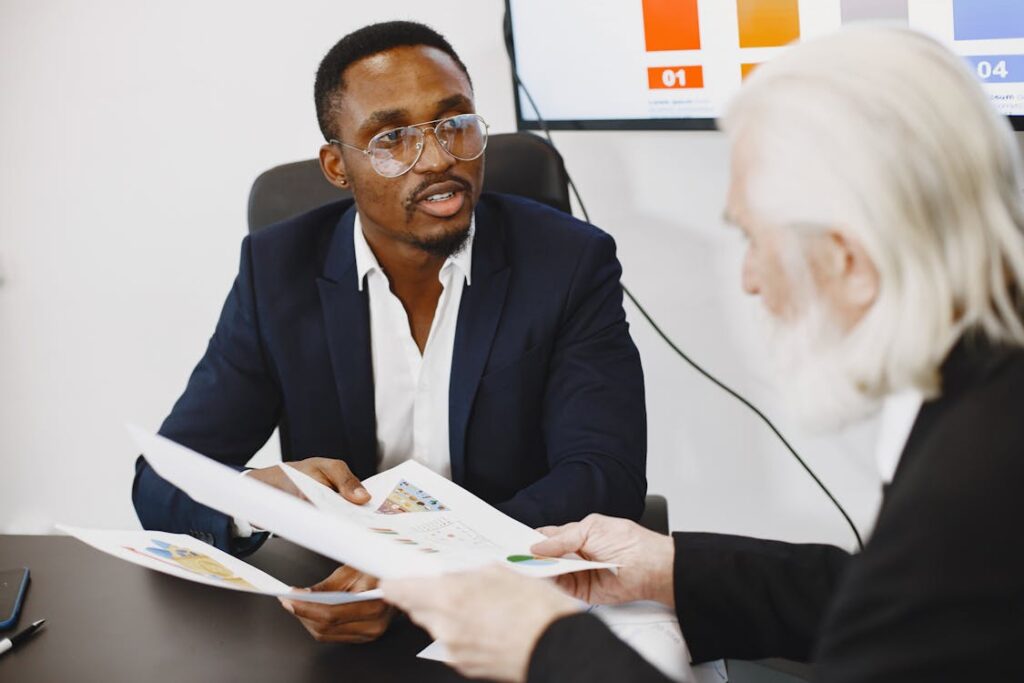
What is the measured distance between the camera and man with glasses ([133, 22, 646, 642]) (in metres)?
1.78

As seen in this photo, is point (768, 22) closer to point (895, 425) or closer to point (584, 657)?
point (895, 425)

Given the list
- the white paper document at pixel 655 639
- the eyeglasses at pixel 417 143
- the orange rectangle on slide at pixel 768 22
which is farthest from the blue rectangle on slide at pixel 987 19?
the white paper document at pixel 655 639

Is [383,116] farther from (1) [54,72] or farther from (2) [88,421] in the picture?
(2) [88,421]

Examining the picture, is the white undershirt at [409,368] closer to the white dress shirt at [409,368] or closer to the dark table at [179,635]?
the white dress shirt at [409,368]

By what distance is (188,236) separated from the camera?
2.97 m

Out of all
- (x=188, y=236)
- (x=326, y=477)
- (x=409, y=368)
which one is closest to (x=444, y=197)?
(x=409, y=368)

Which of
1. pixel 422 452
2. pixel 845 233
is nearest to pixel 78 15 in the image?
pixel 422 452

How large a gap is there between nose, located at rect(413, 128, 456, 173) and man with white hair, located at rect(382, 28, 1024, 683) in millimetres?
746

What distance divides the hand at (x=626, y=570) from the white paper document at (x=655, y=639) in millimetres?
15

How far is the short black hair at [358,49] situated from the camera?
1.84 meters

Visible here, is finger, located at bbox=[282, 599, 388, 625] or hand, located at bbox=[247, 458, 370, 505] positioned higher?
hand, located at bbox=[247, 458, 370, 505]

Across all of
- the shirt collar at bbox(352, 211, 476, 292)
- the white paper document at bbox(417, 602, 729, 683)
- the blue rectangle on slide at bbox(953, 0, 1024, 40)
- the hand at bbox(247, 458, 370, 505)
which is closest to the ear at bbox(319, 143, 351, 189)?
the shirt collar at bbox(352, 211, 476, 292)

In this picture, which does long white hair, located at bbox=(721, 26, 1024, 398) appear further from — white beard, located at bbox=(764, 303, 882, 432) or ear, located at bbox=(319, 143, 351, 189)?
ear, located at bbox=(319, 143, 351, 189)

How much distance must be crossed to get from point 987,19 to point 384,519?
128 cm
